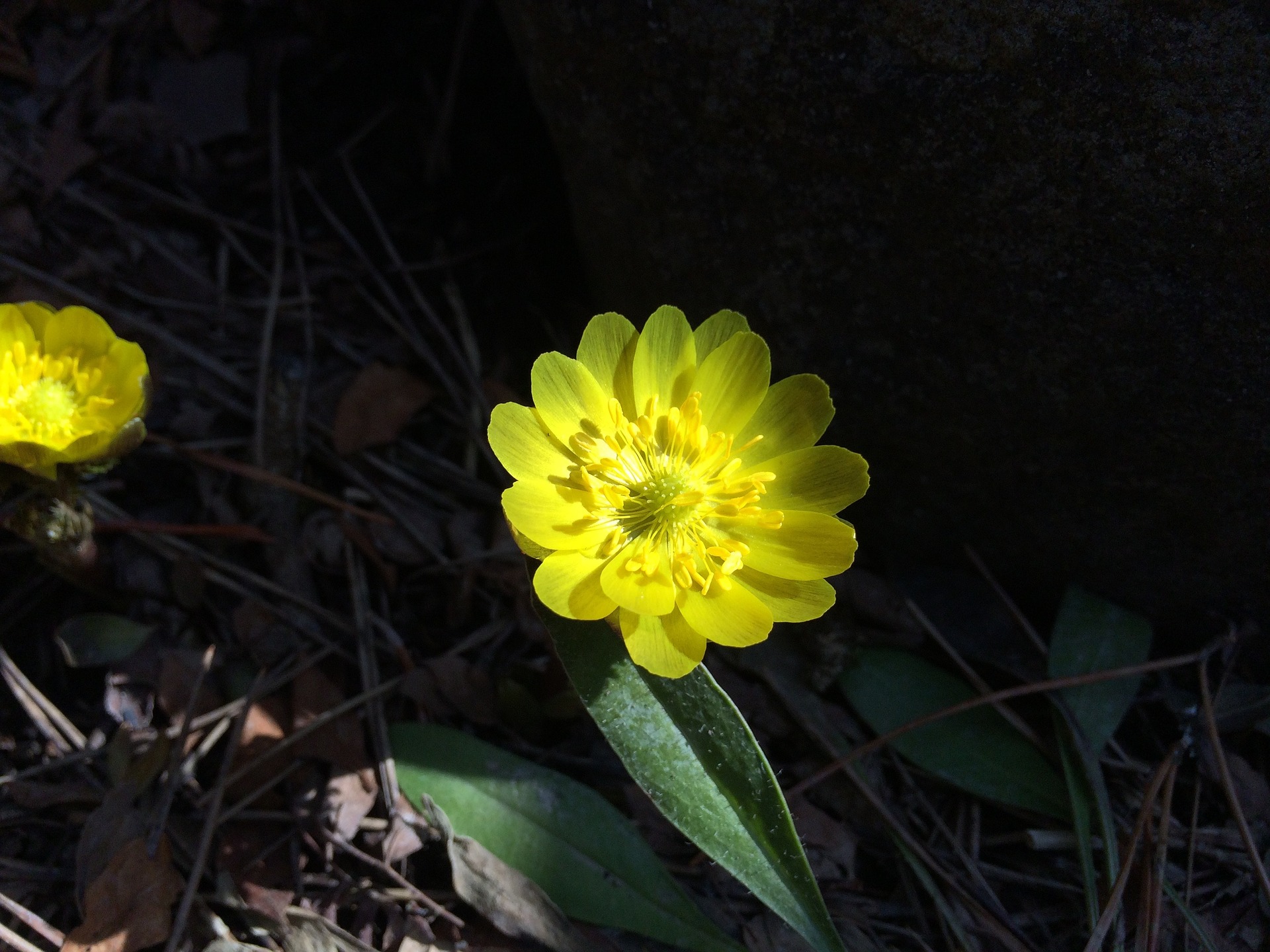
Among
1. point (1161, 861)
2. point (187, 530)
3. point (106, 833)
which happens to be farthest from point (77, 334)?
point (1161, 861)

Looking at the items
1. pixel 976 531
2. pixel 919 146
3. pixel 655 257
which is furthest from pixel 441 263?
pixel 976 531

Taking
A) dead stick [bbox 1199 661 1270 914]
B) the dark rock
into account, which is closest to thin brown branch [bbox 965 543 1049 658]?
the dark rock

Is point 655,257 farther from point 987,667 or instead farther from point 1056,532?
point 987,667

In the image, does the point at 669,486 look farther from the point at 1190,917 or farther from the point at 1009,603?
the point at 1190,917

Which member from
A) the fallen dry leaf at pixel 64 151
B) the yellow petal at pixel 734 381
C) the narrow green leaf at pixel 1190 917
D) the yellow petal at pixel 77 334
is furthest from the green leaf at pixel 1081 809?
the fallen dry leaf at pixel 64 151

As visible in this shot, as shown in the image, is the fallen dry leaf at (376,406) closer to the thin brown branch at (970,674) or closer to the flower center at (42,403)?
the flower center at (42,403)

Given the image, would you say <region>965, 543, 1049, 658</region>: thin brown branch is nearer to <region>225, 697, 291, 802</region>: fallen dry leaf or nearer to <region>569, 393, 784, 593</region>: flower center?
<region>569, 393, 784, 593</region>: flower center
